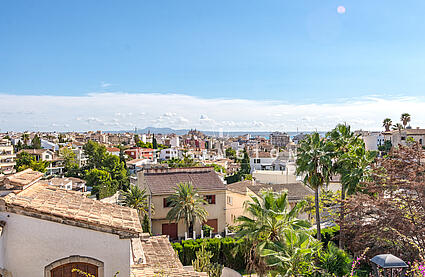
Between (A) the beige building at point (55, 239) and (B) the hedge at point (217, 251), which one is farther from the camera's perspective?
(B) the hedge at point (217, 251)

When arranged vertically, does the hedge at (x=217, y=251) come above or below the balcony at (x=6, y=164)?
below

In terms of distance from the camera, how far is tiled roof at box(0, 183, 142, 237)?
25.8 ft

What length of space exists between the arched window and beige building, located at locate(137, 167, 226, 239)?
22.4 meters

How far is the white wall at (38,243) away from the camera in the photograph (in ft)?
25.9

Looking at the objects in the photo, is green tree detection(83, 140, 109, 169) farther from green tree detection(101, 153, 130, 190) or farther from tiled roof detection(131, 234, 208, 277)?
tiled roof detection(131, 234, 208, 277)

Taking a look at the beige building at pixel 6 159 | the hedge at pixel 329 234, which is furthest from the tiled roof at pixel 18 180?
the beige building at pixel 6 159

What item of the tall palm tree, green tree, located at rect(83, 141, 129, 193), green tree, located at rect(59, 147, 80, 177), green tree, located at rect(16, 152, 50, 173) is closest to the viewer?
the tall palm tree

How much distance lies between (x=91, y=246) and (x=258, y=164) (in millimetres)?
82792

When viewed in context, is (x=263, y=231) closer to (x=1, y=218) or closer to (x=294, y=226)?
(x=294, y=226)

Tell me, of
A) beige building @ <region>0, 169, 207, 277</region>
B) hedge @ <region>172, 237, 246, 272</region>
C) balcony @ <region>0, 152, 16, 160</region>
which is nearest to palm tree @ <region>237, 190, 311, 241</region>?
hedge @ <region>172, 237, 246, 272</region>

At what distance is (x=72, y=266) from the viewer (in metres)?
8.15

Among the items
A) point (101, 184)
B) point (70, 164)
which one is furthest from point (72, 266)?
point (70, 164)

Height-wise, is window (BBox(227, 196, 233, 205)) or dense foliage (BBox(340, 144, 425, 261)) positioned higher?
dense foliage (BBox(340, 144, 425, 261))

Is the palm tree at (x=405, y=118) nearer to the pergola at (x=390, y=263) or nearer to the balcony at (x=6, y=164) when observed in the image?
the pergola at (x=390, y=263)
